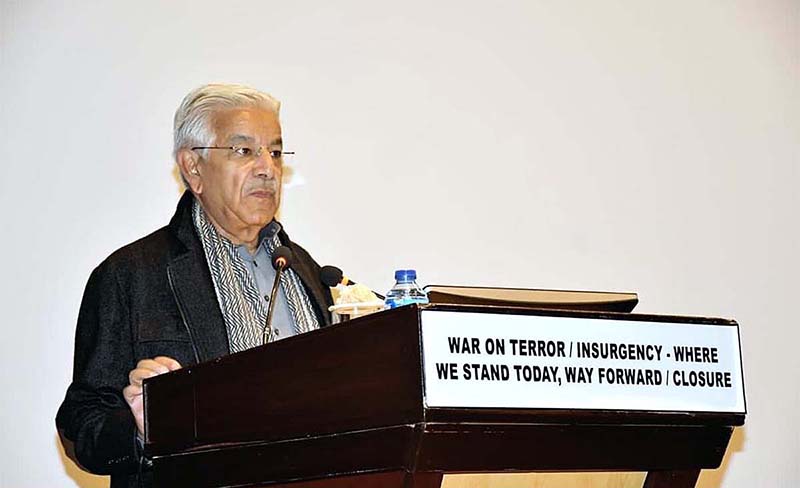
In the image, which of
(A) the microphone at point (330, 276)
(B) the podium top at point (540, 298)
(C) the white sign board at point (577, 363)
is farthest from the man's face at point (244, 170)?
(C) the white sign board at point (577, 363)

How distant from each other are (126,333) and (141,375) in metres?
0.36

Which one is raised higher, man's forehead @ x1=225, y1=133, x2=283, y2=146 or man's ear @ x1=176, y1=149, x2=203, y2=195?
man's forehead @ x1=225, y1=133, x2=283, y2=146

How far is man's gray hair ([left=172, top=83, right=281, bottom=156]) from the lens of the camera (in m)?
2.69

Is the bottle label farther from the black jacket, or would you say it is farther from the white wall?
the white wall

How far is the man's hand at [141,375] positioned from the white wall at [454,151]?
44.2 inches

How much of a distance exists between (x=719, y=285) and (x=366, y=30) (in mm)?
1503

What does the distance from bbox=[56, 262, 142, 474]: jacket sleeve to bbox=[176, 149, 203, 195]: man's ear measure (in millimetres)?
Result: 338

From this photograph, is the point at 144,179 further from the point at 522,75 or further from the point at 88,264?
the point at 522,75

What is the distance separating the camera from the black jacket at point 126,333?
7.43ft

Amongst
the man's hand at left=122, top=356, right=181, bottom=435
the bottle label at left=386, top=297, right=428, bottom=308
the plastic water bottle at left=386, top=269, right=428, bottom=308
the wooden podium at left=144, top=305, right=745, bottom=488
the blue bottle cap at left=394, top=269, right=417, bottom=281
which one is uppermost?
the blue bottle cap at left=394, top=269, right=417, bottom=281

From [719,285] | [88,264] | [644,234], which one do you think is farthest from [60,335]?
[719,285]

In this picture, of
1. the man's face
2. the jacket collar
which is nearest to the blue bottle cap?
the jacket collar

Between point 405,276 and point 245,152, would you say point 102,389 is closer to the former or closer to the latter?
point 245,152

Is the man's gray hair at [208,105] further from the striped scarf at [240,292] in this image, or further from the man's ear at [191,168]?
the striped scarf at [240,292]
